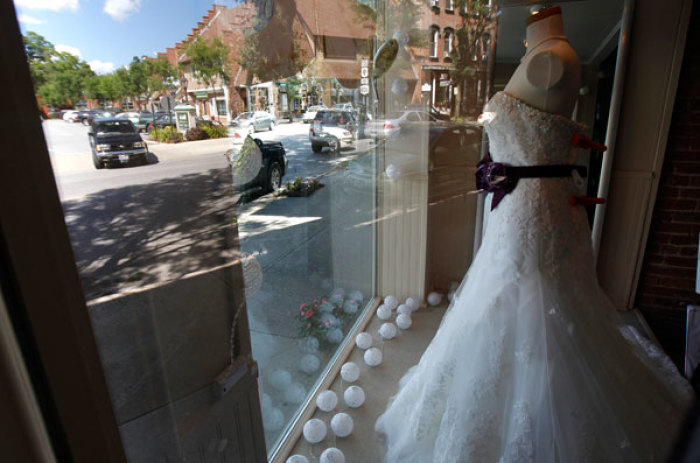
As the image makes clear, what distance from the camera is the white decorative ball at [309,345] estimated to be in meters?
1.82

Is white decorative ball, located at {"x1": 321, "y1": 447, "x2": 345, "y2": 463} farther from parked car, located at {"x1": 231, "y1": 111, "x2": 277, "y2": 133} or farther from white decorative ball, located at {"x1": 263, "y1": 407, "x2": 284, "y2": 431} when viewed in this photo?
parked car, located at {"x1": 231, "y1": 111, "x2": 277, "y2": 133}

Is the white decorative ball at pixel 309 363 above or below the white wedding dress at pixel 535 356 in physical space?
below

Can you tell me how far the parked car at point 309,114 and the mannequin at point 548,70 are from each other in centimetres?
80

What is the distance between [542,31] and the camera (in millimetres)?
1372

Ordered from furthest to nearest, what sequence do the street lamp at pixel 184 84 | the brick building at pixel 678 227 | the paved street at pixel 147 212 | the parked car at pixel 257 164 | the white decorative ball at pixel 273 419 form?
the brick building at pixel 678 227 < the white decorative ball at pixel 273 419 < the parked car at pixel 257 164 < the street lamp at pixel 184 84 < the paved street at pixel 147 212

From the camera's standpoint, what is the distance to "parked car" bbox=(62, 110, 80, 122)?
564 millimetres

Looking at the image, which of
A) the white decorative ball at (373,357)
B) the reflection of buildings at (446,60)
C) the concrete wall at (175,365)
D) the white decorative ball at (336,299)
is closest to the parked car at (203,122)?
the concrete wall at (175,365)

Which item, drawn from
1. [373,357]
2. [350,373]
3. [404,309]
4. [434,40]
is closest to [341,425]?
[350,373]

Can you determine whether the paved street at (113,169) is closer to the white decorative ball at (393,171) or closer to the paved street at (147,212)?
the paved street at (147,212)

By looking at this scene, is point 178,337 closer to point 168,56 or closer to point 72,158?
point 72,158

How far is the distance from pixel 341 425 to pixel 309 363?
338 millimetres

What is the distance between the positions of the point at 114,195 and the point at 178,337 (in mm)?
353

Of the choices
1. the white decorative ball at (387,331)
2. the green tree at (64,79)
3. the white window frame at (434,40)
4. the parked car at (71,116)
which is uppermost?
the white window frame at (434,40)

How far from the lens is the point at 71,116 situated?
0.58m
